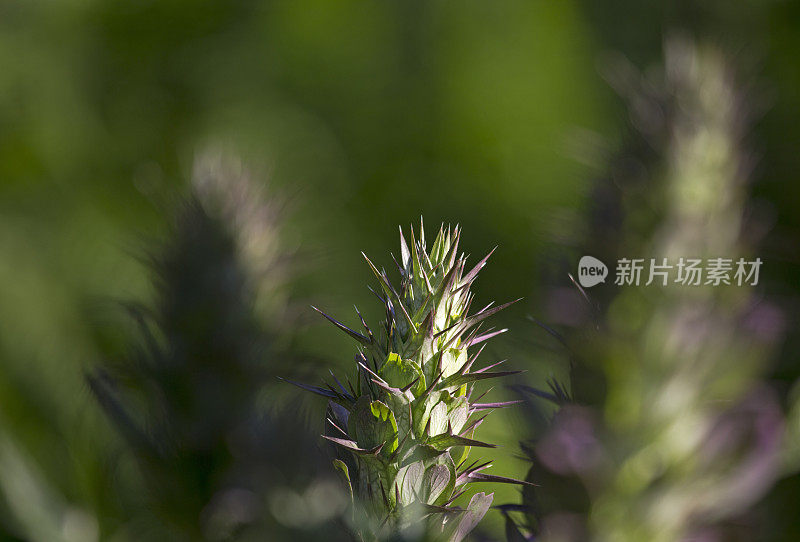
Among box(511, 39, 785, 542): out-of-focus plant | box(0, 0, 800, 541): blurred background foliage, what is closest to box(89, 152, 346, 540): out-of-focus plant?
box(511, 39, 785, 542): out-of-focus plant

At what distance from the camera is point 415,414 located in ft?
0.35

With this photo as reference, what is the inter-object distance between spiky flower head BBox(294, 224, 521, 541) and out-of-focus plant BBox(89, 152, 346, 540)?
0.09 m

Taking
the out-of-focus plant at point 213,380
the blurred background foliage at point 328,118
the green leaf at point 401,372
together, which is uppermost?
the blurred background foliage at point 328,118

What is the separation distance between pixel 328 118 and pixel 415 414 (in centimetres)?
80

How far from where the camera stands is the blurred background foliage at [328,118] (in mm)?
720

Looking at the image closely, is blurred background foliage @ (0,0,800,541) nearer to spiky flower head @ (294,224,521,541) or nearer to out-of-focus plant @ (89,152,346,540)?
out-of-focus plant @ (89,152,346,540)

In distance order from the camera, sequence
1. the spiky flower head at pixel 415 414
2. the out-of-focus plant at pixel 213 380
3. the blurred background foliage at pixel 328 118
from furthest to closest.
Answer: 1. the blurred background foliage at pixel 328 118
2. the out-of-focus plant at pixel 213 380
3. the spiky flower head at pixel 415 414

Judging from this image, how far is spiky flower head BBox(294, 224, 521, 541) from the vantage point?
11cm

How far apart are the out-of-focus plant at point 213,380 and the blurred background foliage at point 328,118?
0.36 metres

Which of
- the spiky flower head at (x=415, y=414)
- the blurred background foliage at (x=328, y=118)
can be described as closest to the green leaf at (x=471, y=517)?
the spiky flower head at (x=415, y=414)

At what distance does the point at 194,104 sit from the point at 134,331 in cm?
63

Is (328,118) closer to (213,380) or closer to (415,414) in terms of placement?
(213,380)

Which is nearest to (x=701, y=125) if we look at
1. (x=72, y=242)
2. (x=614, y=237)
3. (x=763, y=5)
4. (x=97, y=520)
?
(x=614, y=237)

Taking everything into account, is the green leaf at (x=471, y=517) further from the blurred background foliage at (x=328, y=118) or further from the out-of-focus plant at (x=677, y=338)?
the blurred background foliage at (x=328, y=118)
